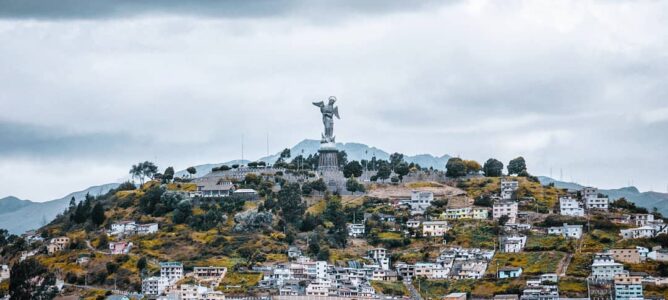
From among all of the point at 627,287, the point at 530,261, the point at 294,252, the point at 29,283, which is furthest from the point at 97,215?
the point at 627,287

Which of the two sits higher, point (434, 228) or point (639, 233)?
point (434, 228)

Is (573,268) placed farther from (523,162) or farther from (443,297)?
(523,162)

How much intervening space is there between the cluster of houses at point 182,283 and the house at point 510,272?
1917 cm

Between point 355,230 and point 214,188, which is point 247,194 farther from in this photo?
point 355,230

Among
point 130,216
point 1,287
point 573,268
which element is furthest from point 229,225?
point 573,268

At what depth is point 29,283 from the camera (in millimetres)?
89750

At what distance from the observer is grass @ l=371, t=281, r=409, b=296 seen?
302 feet

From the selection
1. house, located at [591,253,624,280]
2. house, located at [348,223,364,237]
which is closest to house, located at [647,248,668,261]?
house, located at [591,253,624,280]

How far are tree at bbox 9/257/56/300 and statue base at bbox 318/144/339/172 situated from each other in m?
34.6

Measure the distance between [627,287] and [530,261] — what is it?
9.07 meters

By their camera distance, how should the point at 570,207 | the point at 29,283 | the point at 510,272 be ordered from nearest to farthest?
the point at 29,283
the point at 510,272
the point at 570,207

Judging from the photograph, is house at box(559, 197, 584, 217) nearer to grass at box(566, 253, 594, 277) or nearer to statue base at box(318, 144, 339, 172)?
grass at box(566, 253, 594, 277)

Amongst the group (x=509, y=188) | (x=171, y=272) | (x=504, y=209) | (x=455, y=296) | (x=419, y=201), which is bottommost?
(x=455, y=296)

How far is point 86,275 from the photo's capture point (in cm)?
9650
